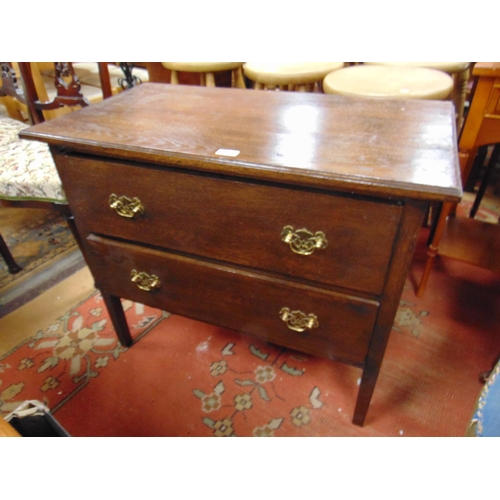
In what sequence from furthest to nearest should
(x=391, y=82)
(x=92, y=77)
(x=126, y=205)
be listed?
1. (x=92, y=77)
2. (x=391, y=82)
3. (x=126, y=205)

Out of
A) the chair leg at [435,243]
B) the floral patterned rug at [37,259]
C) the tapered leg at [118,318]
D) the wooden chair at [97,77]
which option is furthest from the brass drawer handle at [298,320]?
the wooden chair at [97,77]

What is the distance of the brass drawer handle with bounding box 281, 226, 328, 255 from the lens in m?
0.70

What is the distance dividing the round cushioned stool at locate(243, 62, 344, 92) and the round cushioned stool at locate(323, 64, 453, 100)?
9cm

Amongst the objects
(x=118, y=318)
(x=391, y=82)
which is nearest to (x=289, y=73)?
(x=391, y=82)

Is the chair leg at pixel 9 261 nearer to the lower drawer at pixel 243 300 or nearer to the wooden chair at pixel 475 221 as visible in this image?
the lower drawer at pixel 243 300

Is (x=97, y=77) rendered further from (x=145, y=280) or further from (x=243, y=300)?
(x=243, y=300)

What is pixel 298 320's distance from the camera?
85cm

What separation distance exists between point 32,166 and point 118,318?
54 centimetres

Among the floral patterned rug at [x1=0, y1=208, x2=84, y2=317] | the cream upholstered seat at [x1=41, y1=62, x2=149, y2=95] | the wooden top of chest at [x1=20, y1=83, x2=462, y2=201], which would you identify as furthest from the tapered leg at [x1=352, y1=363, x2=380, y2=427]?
the cream upholstered seat at [x1=41, y1=62, x2=149, y2=95]

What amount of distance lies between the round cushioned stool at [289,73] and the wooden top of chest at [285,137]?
18.2 inches

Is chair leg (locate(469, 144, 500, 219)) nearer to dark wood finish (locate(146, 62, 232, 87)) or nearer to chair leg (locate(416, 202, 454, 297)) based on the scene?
chair leg (locate(416, 202, 454, 297))

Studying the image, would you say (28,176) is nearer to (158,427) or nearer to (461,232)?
(158,427)

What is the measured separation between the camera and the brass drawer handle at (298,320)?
833 millimetres
